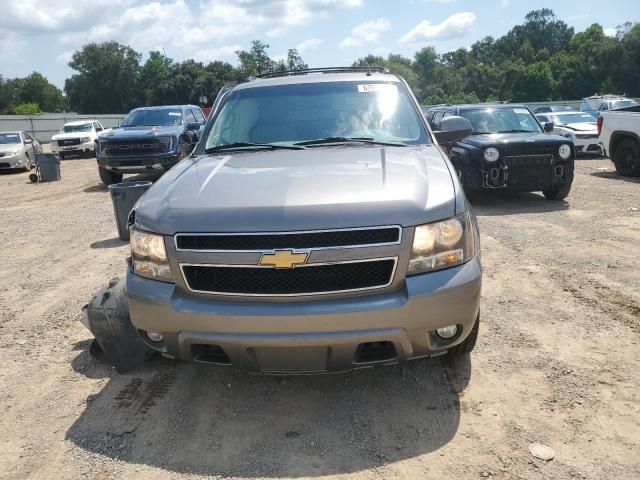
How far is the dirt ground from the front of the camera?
266 cm

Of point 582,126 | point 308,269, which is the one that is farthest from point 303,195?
point 582,126

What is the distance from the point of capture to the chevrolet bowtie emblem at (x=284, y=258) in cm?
262

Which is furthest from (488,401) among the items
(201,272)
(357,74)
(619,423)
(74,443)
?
(357,74)

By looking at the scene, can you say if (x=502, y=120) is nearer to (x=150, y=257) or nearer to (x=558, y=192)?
(x=558, y=192)

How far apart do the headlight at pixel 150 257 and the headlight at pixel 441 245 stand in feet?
4.03

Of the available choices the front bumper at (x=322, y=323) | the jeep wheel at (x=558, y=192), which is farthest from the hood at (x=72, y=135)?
the front bumper at (x=322, y=323)

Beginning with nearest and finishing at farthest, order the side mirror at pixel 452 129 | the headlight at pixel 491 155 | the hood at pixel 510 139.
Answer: the side mirror at pixel 452 129
the headlight at pixel 491 155
the hood at pixel 510 139

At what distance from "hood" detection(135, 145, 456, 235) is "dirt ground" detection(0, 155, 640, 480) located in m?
1.09

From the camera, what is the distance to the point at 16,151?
1831 cm

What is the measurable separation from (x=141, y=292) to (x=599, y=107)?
2570 cm

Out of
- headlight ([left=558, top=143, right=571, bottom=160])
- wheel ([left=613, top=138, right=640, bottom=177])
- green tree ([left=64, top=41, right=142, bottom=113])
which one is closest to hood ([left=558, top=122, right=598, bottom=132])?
wheel ([left=613, top=138, right=640, bottom=177])

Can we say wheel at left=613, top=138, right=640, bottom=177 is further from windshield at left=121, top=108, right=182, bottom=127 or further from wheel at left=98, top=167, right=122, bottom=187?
wheel at left=98, top=167, right=122, bottom=187

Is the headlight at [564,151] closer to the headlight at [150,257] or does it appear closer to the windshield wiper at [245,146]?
the windshield wiper at [245,146]

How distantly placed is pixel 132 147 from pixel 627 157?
1041 cm
